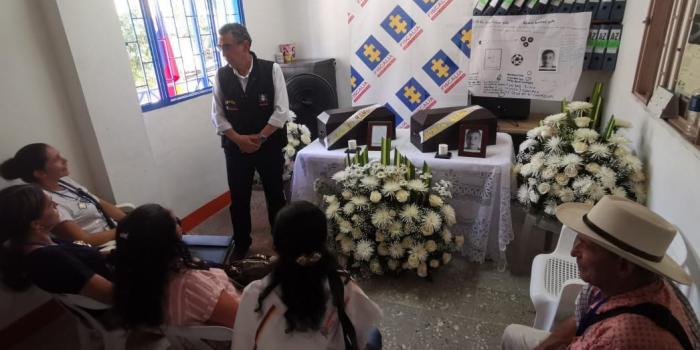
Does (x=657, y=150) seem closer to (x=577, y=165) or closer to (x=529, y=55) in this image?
(x=577, y=165)

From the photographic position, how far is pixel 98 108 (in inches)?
80.2

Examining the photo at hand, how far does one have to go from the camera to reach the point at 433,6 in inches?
116

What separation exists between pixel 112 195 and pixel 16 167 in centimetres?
57

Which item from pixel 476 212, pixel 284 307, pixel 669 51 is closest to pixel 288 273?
pixel 284 307

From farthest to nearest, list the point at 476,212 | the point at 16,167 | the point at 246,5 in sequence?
the point at 246,5 → the point at 476,212 → the point at 16,167

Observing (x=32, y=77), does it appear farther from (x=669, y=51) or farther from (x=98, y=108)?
(x=669, y=51)

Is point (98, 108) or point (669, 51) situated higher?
point (669, 51)

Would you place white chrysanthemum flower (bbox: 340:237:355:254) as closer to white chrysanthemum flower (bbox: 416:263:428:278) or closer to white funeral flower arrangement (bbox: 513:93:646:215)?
white chrysanthemum flower (bbox: 416:263:428:278)

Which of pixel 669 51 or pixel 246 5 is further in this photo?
pixel 246 5

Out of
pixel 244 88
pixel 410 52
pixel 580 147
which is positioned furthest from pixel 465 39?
pixel 244 88

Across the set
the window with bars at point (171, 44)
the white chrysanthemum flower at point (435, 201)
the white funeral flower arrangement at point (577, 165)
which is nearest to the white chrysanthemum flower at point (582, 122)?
the white funeral flower arrangement at point (577, 165)

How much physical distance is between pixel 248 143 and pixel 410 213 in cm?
103

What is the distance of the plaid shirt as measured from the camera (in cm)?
78

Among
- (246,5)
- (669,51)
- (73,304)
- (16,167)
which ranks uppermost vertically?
(246,5)
